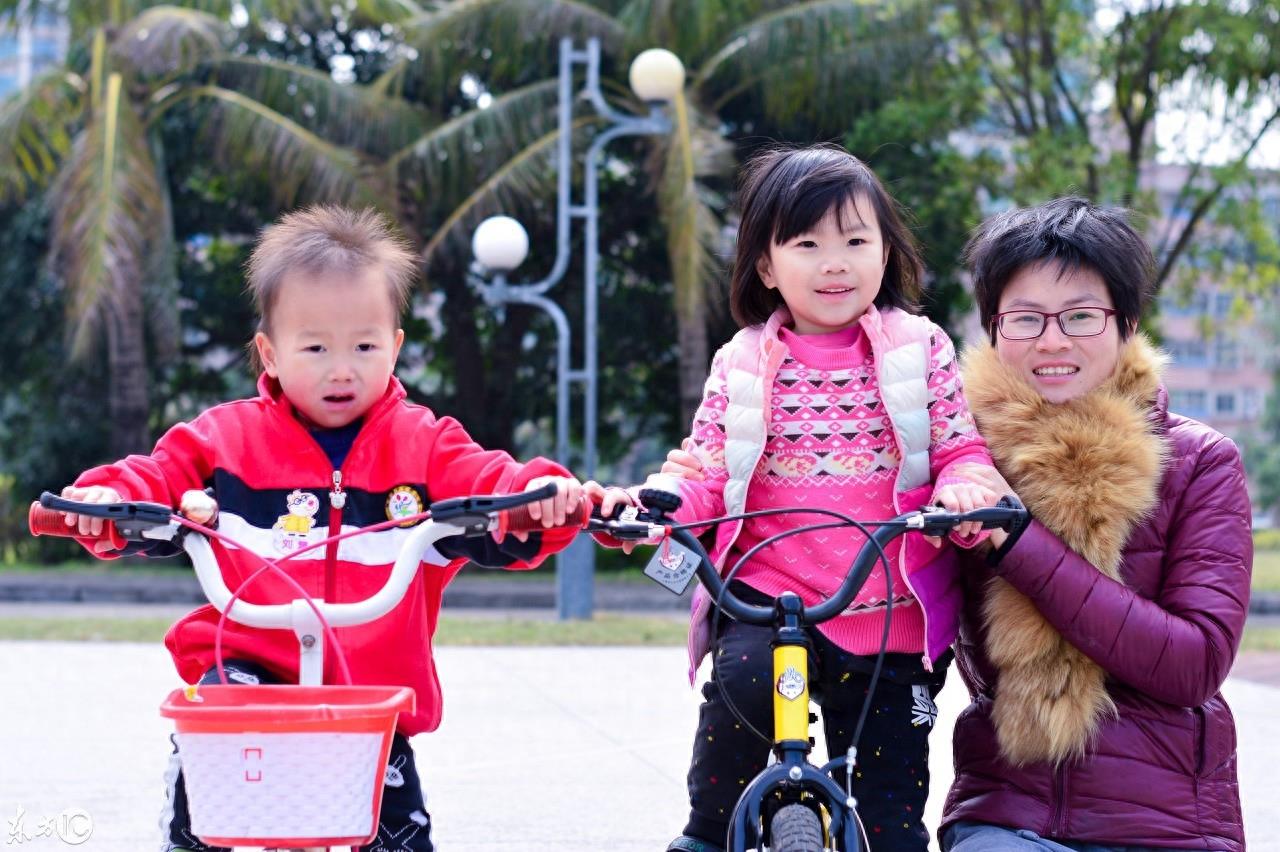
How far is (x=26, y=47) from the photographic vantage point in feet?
277

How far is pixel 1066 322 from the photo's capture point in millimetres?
2920

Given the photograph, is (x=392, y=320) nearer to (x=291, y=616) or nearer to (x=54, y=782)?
(x=291, y=616)

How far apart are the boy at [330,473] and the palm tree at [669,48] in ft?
42.4

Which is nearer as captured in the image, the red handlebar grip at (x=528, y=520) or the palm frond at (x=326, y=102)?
the red handlebar grip at (x=528, y=520)

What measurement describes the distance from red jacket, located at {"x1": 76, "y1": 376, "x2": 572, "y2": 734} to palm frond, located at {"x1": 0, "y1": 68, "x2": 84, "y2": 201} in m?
15.0

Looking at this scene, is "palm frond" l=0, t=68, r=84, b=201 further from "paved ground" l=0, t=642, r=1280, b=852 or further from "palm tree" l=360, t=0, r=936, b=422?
"paved ground" l=0, t=642, r=1280, b=852

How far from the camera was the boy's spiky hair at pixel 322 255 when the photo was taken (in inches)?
106

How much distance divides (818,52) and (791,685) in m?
15.5

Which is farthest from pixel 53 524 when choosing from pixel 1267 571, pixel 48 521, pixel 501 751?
pixel 1267 571

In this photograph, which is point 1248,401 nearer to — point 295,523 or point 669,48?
point 669,48

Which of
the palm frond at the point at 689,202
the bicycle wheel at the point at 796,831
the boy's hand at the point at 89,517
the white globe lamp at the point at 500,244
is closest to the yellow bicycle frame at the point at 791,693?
the bicycle wheel at the point at 796,831

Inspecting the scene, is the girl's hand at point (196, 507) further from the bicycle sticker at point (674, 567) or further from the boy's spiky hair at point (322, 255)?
the bicycle sticker at point (674, 567)

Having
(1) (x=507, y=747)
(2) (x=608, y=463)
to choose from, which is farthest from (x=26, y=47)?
(1) (x=507, y=747)

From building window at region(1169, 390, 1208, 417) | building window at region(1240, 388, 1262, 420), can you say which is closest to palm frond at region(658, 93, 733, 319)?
building window at region(1169, 390, 1208, 417)
